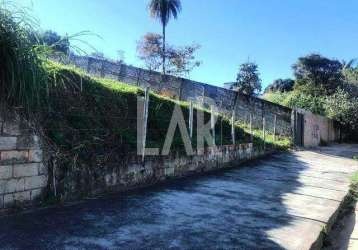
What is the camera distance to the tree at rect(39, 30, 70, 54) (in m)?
5.20

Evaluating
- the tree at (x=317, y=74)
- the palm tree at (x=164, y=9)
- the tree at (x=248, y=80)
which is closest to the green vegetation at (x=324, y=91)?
the tree at (x=317, y=74)

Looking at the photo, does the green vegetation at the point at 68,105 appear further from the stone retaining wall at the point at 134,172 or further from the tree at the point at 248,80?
the tree at the point at 248,80

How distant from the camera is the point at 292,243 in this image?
4.46 meters

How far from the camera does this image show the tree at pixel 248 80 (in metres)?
23.3

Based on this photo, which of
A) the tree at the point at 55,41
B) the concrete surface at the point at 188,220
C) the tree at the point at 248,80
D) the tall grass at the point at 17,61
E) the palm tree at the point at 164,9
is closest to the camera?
the concrete surface at the point at 188,220

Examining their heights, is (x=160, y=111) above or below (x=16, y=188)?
above

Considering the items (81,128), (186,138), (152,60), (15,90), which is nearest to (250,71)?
(152,60)

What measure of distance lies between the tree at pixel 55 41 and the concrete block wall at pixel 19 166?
1066 millimetres

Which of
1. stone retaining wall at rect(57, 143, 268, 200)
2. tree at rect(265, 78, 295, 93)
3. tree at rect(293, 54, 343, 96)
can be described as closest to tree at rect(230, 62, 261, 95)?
stone retaining wall at rect(57, 143, 268, 200)

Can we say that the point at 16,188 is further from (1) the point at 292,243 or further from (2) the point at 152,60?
(2) the point at 152,60

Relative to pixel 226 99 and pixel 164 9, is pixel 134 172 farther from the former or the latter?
pixel 164 9

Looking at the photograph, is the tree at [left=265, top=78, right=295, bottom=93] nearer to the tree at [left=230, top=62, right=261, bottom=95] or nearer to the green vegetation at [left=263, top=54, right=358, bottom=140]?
the green vegetation at [left=263, top=54, right=358, bottom=140]

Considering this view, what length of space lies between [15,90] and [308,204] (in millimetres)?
4878

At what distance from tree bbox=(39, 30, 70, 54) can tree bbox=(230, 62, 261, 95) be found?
60.0 ft
